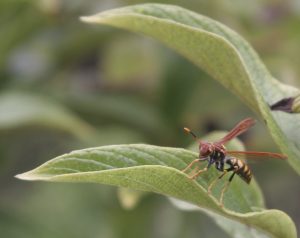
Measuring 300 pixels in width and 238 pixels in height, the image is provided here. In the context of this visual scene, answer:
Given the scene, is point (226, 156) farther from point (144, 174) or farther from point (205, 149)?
point (144, 174)

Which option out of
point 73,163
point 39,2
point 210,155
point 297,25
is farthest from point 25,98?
point 73,163

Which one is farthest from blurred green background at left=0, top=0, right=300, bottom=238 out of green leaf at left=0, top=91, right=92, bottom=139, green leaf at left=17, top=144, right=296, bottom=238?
green leaf at left=17, top=144, right=296, bottom=238

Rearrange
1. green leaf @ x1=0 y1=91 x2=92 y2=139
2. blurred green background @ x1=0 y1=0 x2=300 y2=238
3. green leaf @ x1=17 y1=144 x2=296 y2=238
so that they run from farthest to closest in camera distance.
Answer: blurred green background @ x1=0 y1=0 x2=300 y2=238 < green leaf @ x1=0 y1=91 x2=92 y2=139 < green leaf @ x1=17 y1=144 x2=296 y2=238

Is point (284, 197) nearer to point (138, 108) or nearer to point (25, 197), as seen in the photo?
point (138, 108)

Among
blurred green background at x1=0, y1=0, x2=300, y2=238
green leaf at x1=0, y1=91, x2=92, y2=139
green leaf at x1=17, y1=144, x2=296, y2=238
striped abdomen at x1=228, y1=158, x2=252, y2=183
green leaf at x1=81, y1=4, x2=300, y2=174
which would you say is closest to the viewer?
green leaf at x1=17, y1=144, x2=296, y2=238

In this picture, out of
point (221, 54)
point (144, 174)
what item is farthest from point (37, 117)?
point (144, 174)

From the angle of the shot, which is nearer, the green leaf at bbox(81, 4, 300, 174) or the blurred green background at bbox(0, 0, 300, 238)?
the green leaf at bbox(81, 4, 300, 174)

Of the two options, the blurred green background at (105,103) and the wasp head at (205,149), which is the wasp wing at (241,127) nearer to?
the wasp head at (205,149)

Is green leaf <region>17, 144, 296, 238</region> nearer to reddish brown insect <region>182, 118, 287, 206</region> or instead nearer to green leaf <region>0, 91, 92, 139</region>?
reddish brown insect <region>182, 118, 287, 206</region>
